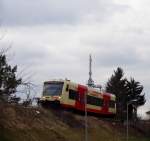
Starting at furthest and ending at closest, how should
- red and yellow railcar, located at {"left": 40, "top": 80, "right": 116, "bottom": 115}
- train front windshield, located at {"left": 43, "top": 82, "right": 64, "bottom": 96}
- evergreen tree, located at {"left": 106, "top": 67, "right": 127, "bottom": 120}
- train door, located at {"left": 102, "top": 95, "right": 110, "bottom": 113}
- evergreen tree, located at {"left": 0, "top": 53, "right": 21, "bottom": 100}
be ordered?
evergreen tree, located at {"left": 106, "top": 67, "right": 127, "bottom": 120}
train door, located at {"left": 102, "top": 95, "right": 110, "bottom": 113}
train front windshield, located at {"left": 43, "top": 82, "right": 64, "bottom": 96}
red and yellow railcar, located at {"left": 40, "top": 80, "right": 116, "bottom": 115}
evergreen tree, located at {"left": 0, "top": 53, "right": 21, "bottom": 100}

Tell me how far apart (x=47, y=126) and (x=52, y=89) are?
9.36 m

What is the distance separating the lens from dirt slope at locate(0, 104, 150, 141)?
37812mm

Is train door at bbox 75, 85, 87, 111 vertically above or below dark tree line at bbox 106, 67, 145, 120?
below

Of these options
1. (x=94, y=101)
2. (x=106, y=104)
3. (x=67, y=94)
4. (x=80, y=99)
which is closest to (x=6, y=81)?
(x=67, y=94)

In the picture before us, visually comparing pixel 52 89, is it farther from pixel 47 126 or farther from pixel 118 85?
pixel 118 85

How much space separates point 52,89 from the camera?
54312 mm

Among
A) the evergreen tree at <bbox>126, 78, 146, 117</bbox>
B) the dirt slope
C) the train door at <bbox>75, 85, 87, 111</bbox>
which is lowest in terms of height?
the dirt slope

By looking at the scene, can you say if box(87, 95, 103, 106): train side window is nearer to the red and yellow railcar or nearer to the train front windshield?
the red and yellow railcar

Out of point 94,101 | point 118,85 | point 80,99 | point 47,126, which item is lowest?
point 47,126

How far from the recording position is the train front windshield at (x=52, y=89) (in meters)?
53.6

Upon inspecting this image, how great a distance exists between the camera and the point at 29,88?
26.1m

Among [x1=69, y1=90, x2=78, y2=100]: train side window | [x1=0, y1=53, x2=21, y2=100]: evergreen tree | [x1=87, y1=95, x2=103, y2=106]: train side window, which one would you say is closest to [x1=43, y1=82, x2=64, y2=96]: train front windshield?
[x1=69, y1=90, x2=78, y2=100]: train side window

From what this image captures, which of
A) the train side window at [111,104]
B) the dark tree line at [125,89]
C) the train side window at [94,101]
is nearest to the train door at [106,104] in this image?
the train side window at [111,104]

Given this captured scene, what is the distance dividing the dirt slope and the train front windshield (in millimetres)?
1886
